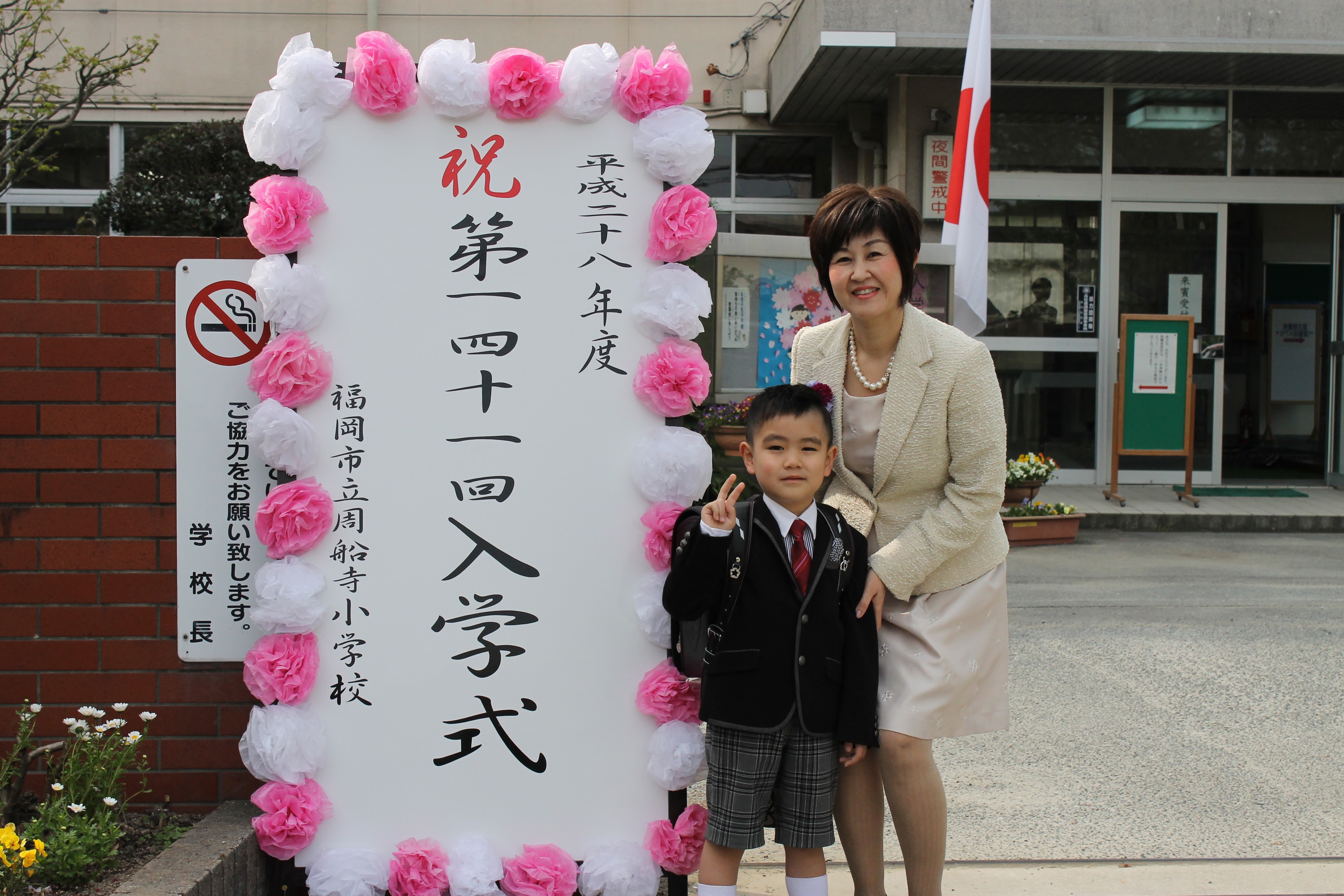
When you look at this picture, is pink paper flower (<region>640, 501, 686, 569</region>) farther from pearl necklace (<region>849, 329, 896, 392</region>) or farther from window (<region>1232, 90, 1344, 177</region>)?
window (<region>1232, 90, 1344, 177</region>)

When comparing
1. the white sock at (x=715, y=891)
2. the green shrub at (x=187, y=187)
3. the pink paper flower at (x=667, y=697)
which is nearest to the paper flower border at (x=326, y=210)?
the pink paper flower at (x=667, y=697)

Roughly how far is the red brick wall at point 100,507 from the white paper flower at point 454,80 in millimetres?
705

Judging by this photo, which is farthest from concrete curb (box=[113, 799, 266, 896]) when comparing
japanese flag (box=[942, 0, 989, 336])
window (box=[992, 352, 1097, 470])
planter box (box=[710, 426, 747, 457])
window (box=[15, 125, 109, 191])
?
window (box=[15, 125, 109, 191])

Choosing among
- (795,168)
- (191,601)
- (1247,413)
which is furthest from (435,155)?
(1247,413)

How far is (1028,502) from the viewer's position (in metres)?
7.95

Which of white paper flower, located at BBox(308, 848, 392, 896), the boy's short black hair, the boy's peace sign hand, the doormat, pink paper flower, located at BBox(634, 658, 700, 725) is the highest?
the boy's short black hair

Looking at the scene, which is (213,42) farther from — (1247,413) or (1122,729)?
(1247,413)

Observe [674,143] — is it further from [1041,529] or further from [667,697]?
[1041,529]

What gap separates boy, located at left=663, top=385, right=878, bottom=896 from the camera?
228 centimetres

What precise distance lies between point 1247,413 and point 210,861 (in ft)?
43.3

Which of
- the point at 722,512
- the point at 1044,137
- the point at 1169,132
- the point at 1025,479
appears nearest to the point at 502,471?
the point at 722,512

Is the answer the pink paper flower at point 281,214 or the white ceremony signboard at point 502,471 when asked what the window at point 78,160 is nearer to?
the pink paper flower at point 281,214

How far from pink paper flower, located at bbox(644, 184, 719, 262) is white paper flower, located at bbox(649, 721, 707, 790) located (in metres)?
1.12

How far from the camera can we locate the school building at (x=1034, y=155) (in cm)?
863
